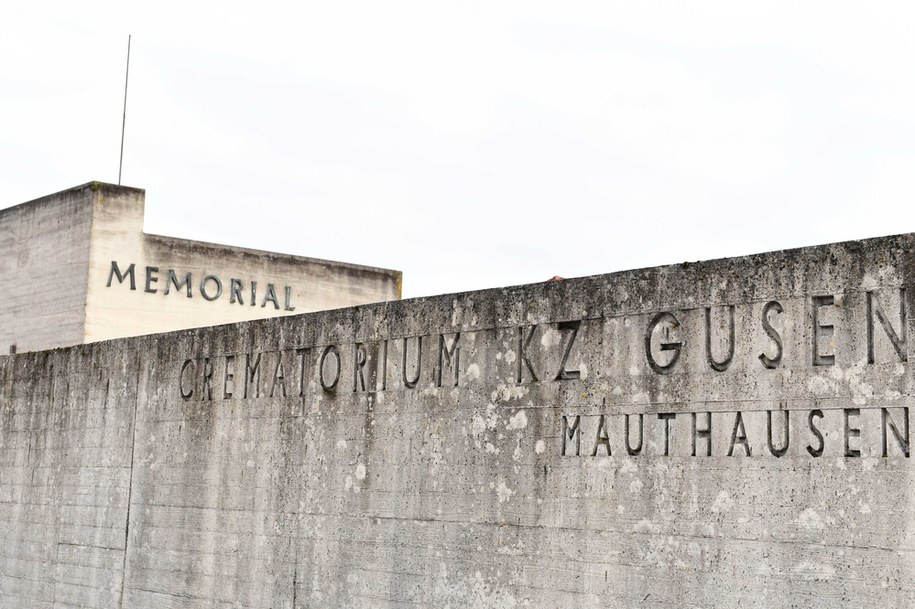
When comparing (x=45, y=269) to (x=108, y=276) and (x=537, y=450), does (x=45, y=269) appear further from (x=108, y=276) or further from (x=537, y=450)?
(x=537, y=450)

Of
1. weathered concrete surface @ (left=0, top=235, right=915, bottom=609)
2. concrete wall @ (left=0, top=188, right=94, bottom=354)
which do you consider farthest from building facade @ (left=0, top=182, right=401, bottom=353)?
weathered concrete surface @ (left=0, top=235, right=915, bottom=609)

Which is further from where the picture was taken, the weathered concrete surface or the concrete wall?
the concrete wall

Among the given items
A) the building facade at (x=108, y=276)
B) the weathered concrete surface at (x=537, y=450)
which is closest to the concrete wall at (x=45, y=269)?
the building facade at (x=108, y=276)

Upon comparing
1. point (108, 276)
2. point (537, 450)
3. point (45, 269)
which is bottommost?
point (537, 450)

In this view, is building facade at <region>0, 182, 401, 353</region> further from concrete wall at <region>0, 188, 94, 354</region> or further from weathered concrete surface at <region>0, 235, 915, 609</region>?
weathered concrete surface at <region>0, 235, 915, 609</region>

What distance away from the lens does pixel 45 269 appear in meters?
18.5

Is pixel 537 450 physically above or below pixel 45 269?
below

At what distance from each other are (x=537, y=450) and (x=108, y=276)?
13.1 meters

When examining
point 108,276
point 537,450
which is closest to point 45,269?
point 108,276

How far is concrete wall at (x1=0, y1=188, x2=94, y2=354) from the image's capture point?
18.0m

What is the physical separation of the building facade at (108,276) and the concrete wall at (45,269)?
15mm

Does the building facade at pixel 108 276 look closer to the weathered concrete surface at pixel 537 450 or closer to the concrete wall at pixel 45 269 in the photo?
the concrete wall at pixel 45 269

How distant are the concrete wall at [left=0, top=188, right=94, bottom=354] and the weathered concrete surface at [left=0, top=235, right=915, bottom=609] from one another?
9076mm

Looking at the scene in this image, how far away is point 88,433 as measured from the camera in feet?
31.7
